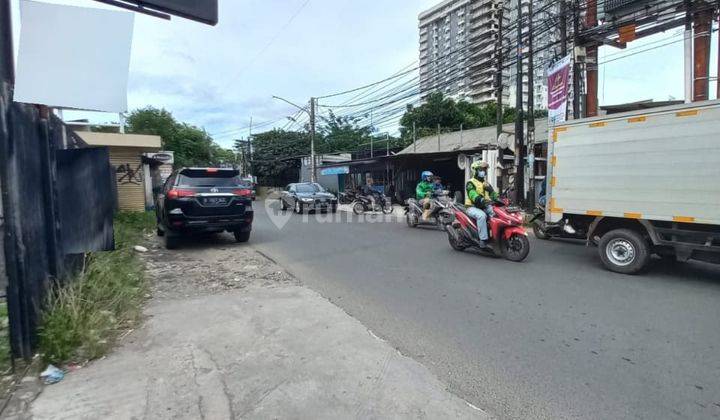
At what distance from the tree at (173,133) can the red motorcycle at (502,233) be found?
3502cm

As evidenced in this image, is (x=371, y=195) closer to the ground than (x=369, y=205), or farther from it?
farther from it

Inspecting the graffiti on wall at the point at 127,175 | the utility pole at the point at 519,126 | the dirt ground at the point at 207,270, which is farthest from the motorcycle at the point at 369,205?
the graffiti on wall at the point at 127,175

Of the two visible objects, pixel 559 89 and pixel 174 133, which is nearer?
pixel 559 89

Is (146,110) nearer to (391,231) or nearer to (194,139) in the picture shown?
(194,139)

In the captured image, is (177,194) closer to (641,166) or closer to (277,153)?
(641,166)

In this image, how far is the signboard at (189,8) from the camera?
Answer: 3.79 m

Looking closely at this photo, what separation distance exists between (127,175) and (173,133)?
28410mm

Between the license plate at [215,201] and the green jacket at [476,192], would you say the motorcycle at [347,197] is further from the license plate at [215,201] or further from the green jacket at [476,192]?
the green jacket at [476,192]

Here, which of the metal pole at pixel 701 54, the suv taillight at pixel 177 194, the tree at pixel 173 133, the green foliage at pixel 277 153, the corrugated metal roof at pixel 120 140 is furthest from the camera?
the green foliage at pixel 277 153

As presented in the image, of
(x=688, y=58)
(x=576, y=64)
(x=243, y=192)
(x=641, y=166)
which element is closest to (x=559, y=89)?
(x=576, y=64)

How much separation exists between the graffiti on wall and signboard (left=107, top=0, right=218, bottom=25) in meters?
13.4

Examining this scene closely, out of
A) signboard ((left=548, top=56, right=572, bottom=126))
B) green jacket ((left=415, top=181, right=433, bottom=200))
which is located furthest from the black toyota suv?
signboard ((left=548, top=56, right=572, bottom=126))

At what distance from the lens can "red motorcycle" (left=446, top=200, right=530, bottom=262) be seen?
710 cm

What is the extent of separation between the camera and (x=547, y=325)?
4070 mm
